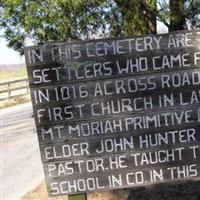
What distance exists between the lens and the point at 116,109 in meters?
4.12

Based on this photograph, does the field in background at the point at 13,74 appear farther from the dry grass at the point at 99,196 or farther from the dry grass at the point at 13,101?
the dry grass at the point at 99,196

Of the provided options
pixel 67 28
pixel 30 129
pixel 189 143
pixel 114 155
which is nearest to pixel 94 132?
pixel 114 155

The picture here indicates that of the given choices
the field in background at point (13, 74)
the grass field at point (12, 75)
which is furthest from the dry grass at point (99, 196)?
the grass field at point (12, 75)

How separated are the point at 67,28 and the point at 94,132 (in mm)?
2128

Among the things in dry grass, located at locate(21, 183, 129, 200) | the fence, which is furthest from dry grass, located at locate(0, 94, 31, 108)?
dry grass, located at locate(21, 183, 129, 200)

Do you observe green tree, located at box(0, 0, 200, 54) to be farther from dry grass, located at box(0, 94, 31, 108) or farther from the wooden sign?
dry grass, located at box(0, 94, 31, 108)

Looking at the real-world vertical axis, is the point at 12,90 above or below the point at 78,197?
below

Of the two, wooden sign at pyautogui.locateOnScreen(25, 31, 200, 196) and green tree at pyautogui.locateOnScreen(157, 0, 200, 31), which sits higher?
green tree at pyautogui.locateOnScreen(157, 0, 200, 31)

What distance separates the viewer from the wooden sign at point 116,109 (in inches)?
160

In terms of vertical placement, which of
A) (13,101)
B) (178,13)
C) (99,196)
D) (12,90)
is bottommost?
(13,101)

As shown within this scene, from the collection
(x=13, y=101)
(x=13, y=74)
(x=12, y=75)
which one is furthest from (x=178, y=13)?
(x=13, y=74)

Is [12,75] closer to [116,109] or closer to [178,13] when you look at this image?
[178,13]

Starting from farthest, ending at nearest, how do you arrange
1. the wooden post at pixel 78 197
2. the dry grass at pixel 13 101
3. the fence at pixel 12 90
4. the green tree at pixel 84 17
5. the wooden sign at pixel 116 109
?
the fence at pixel 12 90 → the dry grass at pixel 13 101 → the green tree at pixel 84 17 → the wooden post at pixel 78 197 → the wooden sign at pixel 116 109

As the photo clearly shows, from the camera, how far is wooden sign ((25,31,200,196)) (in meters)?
4.06
